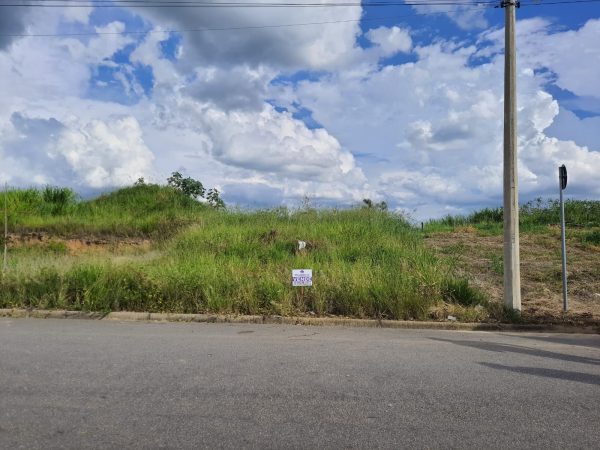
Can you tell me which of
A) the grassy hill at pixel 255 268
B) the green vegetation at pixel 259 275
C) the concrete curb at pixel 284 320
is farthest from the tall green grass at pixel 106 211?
the concrete curb at pixel 284 320

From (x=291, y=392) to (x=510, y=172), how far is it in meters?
7.05

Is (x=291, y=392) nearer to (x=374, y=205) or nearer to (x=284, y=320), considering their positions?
(x=284, y=320)

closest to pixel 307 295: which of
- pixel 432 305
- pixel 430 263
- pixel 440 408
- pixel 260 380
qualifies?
pixel 432 305

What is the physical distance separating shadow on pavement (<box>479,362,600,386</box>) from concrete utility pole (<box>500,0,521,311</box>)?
12.1ft

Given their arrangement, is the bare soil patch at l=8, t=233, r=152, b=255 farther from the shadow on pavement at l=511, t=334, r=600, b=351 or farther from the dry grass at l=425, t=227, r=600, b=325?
the shadow on pavement at l=511, t=334, r=600, b=351

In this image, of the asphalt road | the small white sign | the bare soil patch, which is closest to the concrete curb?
the small white sign

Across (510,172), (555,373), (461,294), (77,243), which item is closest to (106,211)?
(77,243)

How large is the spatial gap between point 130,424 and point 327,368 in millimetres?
2519

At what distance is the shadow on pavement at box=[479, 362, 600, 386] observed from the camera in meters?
5.86

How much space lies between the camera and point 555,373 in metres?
6.11

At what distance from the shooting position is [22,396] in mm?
4887

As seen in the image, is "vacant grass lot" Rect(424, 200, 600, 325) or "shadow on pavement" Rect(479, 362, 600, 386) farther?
"vacant grass lot" Rect(424, 200, 600, 325)

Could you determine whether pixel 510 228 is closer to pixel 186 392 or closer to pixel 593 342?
pixel 593 342

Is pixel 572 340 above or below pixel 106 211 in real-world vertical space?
below
